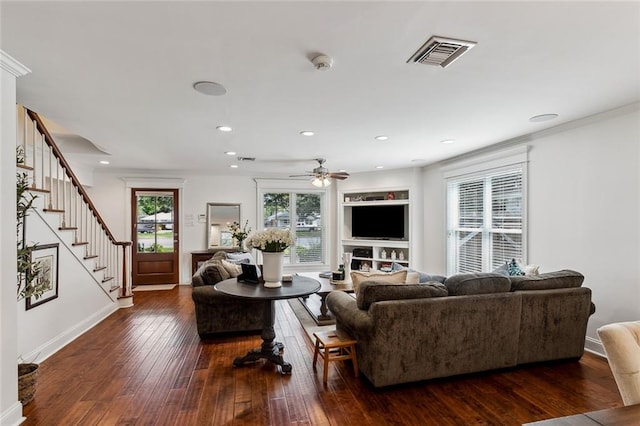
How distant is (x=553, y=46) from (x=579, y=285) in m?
2.28

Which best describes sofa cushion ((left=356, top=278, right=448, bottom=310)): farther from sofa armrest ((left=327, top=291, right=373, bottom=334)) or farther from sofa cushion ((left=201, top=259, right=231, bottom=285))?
sofa cushion ((left=201, top=259, right=231, bottom=285))

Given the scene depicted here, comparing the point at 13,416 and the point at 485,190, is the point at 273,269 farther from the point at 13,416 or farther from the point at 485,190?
the point at 485,190

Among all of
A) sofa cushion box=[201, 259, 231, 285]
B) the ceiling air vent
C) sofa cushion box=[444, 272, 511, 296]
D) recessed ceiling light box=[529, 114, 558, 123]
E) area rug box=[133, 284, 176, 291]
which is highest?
recessed ceiling light box=[529, 114, 558, 123]

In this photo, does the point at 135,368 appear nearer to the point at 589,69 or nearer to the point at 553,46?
the point at 553,46

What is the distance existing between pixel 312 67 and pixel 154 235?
19.3ft

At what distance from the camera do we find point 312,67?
7.26 feet

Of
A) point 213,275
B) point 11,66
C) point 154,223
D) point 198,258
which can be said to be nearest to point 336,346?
point 213,275

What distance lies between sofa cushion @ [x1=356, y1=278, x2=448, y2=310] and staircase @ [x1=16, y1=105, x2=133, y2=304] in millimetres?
3039

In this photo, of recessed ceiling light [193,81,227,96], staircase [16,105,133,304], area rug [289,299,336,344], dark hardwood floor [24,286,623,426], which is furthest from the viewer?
area rug [289,299,336,344]

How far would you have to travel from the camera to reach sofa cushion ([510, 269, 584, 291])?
294 cm

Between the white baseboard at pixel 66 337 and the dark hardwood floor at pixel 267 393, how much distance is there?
0.09 metres

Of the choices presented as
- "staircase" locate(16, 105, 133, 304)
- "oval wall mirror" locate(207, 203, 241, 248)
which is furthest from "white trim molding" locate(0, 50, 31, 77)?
"oval wall mirror" locate(207, 203, 241, 248)

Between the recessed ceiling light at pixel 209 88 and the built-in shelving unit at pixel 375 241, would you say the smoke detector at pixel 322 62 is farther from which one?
the built-in shelving unit at pixel 375 241

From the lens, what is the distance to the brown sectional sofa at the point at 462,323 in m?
2.55
